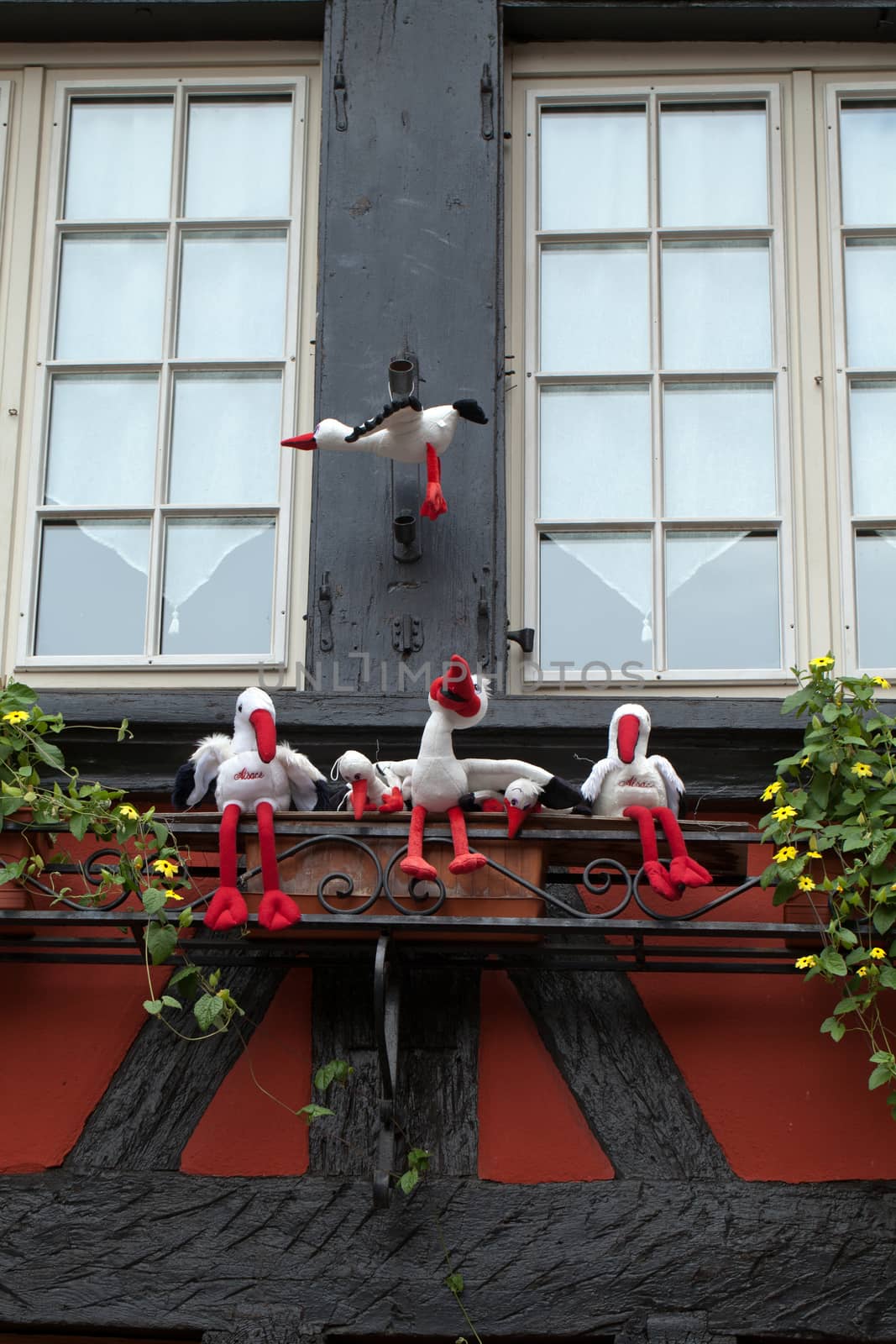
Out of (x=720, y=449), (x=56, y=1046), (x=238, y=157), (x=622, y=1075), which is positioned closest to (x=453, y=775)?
(x=622, y=1075)

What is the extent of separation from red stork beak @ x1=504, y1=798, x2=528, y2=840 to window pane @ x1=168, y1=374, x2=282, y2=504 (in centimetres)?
148

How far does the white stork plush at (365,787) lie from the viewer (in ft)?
14.3

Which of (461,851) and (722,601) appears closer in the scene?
(461,851)

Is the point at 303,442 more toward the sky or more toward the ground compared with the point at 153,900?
more toward the sky

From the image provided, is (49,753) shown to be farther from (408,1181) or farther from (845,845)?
(845,845)

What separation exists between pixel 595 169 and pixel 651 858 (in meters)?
2.40

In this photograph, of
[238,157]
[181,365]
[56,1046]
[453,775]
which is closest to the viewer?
[453,775]

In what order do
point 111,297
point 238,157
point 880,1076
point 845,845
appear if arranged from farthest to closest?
point 238,157, point 111,297, point 845,845, point 880,1076

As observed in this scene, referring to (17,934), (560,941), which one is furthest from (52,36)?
(560,941)

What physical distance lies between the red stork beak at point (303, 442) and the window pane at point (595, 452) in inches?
28.4

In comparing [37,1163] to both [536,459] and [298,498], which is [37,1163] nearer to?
[298,498]

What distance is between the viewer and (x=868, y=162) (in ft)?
18.6

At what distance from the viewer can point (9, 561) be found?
17.4 feet

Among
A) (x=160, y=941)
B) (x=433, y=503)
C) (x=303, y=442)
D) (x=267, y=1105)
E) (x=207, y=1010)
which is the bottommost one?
(x=267, y=1105)
